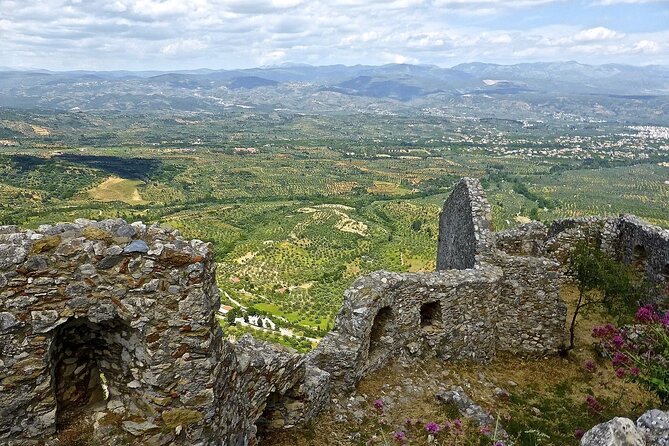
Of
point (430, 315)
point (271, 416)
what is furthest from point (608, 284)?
point (271, 416)

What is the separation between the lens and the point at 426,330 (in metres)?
11.1

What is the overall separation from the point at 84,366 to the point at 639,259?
13.8m

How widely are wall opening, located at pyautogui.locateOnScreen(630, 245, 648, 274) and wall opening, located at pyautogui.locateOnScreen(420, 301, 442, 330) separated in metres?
6.51

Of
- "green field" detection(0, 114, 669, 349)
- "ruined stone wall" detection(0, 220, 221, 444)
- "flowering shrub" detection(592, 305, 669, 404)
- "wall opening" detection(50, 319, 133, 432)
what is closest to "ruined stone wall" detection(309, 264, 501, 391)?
"flowering shrub" detection(592, 305, 669, 404)

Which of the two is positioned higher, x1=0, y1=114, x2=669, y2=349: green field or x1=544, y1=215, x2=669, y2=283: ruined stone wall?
x1=544, y1=215, x2=669, y2=283: ruined stone wall

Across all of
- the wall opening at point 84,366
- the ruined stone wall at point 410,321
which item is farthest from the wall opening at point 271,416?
the wall opening at point 84,366

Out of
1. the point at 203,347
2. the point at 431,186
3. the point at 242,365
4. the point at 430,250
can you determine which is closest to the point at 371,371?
the point at 242,365

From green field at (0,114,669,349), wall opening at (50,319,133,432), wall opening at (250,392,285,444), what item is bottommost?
→ green field at (0,114,669,349)

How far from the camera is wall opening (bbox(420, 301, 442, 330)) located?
36.6ft

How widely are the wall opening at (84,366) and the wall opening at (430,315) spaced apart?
6948 mm

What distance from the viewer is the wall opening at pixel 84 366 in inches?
223

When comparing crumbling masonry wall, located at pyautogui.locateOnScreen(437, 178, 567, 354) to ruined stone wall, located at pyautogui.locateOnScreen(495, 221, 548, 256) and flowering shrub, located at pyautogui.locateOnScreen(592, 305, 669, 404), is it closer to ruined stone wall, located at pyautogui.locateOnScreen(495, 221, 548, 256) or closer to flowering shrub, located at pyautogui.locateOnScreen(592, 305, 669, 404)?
flowering shrub, located at pyautogui.locateOnScreen(592, 305, 669, 404)

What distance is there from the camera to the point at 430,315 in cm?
1141

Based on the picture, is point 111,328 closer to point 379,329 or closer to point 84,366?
point 84,366
